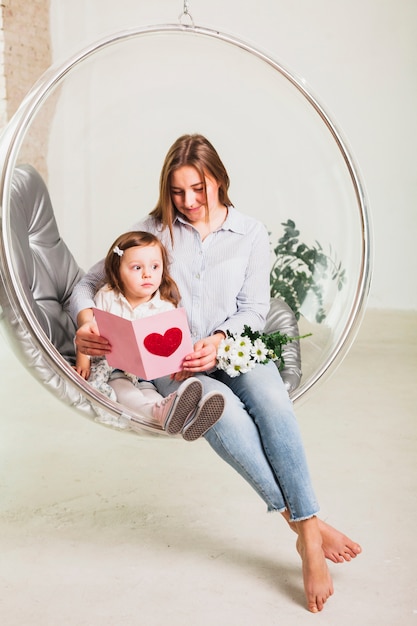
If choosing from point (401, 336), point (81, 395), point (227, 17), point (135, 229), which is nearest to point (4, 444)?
point (81, 395)

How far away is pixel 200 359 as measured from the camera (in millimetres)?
1785

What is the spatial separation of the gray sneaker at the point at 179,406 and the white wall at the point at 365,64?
2.76 meters

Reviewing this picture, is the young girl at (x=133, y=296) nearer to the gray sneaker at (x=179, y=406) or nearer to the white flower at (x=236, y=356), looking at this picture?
the gray sneaker at (x=179, y=406)

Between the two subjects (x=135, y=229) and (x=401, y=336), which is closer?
(x=135, y=229)

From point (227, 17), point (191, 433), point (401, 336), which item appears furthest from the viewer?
point (227, 17)

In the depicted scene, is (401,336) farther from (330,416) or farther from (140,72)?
(140,72)

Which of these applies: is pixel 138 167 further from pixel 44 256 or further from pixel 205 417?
pixel 205 417

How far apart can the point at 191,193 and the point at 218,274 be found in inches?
7.3

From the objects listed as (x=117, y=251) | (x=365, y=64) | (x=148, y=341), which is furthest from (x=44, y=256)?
(x=365, y=64)

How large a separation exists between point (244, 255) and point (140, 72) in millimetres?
457

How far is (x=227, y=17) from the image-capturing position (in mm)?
4352

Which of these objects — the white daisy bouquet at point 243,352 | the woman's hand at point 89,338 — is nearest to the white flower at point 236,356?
the white daisy bouquet at point 243,352

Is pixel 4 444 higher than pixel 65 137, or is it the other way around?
pixel 65 137

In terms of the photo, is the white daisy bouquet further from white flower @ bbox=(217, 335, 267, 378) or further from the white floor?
the white floor
